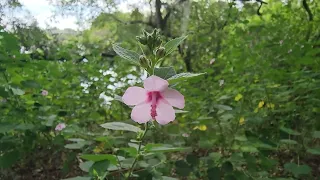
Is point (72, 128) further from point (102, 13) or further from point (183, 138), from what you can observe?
point (102, 13)

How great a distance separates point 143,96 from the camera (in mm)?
655

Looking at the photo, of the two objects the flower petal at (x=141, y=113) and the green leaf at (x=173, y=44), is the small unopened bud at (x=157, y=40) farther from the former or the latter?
the flower petal at (x=141, y=113)

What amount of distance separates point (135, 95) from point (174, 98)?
Result: 0.22 ft

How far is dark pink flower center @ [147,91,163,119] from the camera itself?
63cm

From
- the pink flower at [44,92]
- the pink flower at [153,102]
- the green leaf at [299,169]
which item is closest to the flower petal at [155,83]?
the pink flower at [153,102]

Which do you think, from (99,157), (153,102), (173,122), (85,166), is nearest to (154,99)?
(153,102)

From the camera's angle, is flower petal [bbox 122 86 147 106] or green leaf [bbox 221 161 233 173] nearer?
flower petal [bbox 122 86 147 106]

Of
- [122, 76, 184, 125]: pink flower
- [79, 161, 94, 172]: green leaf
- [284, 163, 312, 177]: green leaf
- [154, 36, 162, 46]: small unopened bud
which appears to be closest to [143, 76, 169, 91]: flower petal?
[122, 76, 184, 125]: pink flower

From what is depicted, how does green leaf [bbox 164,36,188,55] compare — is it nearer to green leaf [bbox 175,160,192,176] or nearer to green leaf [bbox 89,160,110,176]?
green leaf [bbox 89,160,110,176]

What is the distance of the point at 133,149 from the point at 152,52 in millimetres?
271

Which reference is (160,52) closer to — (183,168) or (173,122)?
(183,168)

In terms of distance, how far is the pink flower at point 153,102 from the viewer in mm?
640

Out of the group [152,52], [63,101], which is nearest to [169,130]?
[63,101]

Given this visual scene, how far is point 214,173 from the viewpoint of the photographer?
4.92 ft
